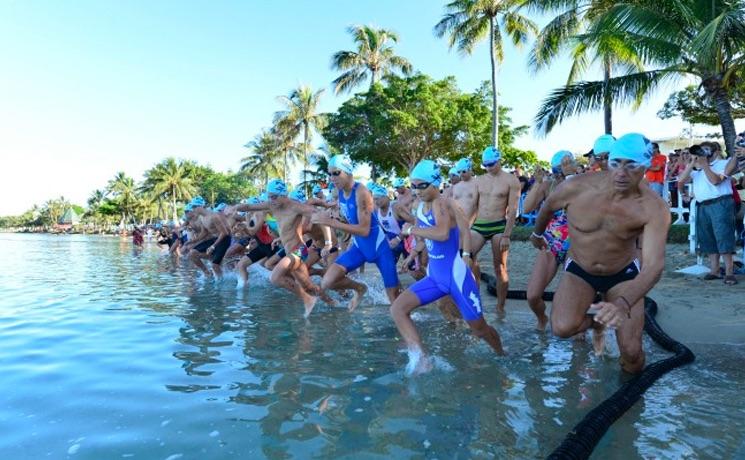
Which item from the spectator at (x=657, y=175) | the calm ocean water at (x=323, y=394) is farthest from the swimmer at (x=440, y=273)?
the spectator at (x=657, y=175)

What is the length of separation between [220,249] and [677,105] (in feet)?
64.4

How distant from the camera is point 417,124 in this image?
2770 centimetres

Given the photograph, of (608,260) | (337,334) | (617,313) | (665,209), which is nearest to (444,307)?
(337,334)

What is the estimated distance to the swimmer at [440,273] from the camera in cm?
452

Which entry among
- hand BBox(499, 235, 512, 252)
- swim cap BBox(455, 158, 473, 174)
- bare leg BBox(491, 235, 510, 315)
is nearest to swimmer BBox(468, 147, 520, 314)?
bare leg BBox(491, 235, 510, 315)

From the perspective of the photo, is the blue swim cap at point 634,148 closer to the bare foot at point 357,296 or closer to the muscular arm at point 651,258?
the muscular arm at point 651,258

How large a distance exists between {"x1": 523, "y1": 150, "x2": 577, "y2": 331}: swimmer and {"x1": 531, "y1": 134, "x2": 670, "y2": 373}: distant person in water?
625 mm

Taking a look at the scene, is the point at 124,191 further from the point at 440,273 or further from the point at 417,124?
the point at 440,273

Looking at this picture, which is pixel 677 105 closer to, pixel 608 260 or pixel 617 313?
pixel 608 260

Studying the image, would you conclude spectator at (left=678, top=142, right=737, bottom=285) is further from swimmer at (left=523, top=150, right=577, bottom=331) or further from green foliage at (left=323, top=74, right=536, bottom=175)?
green foliage at (left=323, top=74, right=536, bottom=175)

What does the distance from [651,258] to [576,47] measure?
18.3 m

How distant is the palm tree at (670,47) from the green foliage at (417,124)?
12513 mm

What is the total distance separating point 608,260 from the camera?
14.0 ft

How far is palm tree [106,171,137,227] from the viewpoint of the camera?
89188 mm
